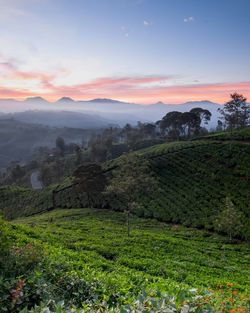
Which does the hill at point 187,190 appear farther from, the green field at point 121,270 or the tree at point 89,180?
the green field at point 121,270

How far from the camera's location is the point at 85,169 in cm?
6956

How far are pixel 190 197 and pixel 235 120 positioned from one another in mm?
64149

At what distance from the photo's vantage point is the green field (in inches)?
367

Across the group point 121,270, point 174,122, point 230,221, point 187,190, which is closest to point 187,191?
point 187,190

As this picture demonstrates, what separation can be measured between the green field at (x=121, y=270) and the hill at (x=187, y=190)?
6737 millimetres

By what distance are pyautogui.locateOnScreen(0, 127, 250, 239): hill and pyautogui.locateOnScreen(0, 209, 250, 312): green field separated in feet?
22.1

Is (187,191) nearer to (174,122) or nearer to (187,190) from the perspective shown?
(187,190)

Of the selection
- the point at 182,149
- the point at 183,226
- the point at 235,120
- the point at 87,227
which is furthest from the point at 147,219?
the point at 235,120

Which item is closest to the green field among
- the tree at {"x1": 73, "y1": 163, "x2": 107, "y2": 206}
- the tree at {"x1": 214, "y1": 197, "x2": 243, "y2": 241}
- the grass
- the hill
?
the tree at {"x1": 214, "y1": 197, "x2": 243, "y2": 241}

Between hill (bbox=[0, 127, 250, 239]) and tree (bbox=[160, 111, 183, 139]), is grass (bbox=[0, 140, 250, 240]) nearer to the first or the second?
hill (bbox=[0, 127, 250, 239])

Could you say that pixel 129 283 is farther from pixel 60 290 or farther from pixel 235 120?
pixel 235 120

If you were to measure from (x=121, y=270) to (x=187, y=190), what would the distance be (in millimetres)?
43261

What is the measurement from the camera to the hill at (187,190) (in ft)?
163

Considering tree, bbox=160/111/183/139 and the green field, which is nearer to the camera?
the green field
